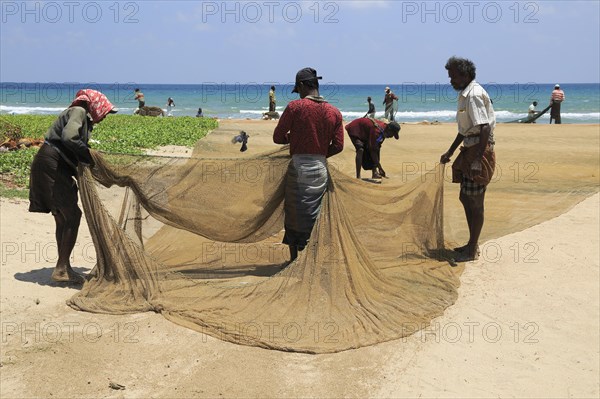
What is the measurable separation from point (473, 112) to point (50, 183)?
3696 millimetres

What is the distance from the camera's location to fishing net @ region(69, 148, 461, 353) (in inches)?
190

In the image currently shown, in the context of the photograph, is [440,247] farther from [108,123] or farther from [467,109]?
[108,123]

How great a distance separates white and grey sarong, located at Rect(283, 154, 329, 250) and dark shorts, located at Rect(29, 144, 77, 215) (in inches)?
72.6

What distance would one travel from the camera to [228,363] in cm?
427

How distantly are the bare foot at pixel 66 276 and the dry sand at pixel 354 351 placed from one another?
0.09 m

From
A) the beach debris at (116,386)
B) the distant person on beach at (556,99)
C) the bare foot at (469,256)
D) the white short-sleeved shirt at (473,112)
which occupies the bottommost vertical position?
the beach debris at (116,386)

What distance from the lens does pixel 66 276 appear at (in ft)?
18.6

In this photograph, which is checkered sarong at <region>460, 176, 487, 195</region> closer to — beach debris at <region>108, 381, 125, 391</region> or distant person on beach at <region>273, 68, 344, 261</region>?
distant person on beach at <region>273, 68, 344, 261</region>

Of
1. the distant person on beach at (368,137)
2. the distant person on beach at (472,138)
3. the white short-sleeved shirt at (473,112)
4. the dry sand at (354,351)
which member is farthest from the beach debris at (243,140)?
the white short-sleeved shirt at (473,112)

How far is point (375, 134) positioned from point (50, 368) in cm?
694

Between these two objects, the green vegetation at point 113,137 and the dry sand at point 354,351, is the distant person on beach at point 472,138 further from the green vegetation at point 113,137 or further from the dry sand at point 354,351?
the green vegetation at point 113,137

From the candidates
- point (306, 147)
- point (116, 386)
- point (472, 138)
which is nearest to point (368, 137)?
point (472, 138)

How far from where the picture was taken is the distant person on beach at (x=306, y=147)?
17.8 ft

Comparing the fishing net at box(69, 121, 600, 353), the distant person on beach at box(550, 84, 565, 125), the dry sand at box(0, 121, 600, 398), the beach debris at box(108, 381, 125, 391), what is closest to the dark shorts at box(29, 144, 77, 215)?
A: the fishing net at box(69, 121, 600, 353)
